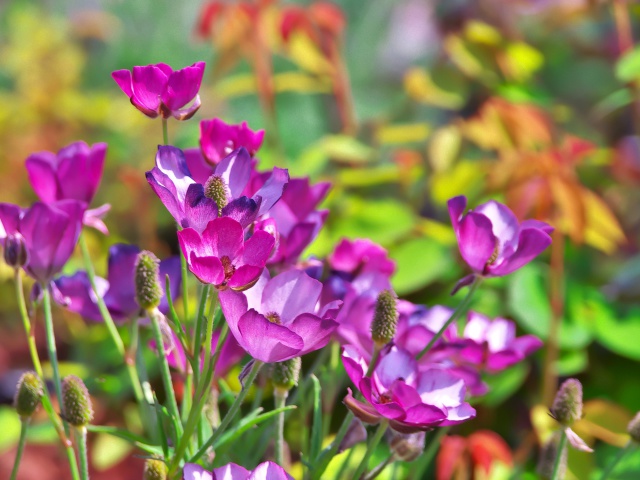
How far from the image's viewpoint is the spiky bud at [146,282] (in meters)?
0.42

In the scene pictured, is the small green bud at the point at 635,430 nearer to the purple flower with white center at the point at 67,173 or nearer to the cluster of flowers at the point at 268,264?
the cluster of flowers at the point at 268,264

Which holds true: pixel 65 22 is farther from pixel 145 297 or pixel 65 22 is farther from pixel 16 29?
pixel 145 297

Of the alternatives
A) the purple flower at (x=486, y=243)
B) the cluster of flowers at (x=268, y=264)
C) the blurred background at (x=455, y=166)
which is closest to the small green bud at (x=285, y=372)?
the cluster of flowers at (x=268, y=264)

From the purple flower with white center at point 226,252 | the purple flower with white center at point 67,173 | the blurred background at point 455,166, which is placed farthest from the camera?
the blurred background at point 455,166

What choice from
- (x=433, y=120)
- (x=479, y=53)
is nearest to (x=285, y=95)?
(x=433, y=120)

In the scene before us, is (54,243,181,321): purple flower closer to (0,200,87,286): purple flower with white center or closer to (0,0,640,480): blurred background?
(0,200,87,286): purple flower with white center

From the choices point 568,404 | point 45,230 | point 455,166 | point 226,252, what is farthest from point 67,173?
point 455,166

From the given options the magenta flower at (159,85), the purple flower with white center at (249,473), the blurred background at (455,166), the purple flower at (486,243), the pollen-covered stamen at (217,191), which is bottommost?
the blurred background at (455,166)

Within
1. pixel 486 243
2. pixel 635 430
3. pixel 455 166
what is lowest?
pixel 455 166

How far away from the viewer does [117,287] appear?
0.51 metres

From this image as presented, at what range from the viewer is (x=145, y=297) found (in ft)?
1.36

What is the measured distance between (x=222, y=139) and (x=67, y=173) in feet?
0.38

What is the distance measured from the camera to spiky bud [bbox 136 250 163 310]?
1.36 feet

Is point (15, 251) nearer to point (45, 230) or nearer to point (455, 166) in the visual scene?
point (45, 230)
